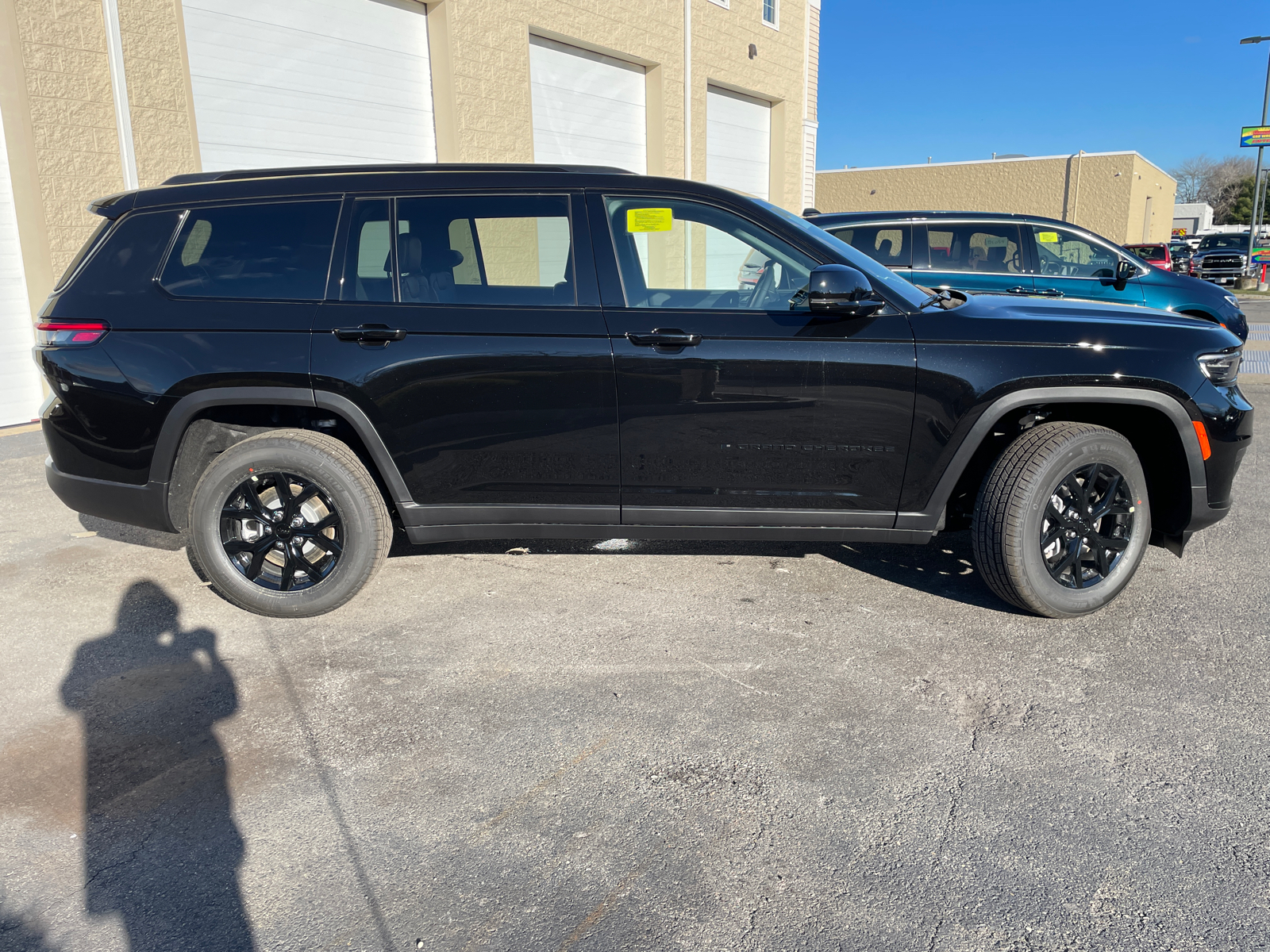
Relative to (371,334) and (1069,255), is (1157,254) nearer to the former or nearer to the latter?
(1069,255)

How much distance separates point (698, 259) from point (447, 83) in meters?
8.69

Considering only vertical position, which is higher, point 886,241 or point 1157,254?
point 1157,254

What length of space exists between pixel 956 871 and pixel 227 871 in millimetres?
1927

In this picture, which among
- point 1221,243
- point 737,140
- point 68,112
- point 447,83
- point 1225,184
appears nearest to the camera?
point 68,112

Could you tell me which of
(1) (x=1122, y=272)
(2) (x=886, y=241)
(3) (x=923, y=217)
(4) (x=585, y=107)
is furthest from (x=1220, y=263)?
(2) (x=886, y=241)

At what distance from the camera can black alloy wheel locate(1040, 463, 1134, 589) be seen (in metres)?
A: 3.77

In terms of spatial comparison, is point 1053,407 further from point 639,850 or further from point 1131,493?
point 639,850

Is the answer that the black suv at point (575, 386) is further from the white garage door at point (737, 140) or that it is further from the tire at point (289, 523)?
the white garage door at point (737, 140)

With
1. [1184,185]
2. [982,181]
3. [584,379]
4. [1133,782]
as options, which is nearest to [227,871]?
[584,379]

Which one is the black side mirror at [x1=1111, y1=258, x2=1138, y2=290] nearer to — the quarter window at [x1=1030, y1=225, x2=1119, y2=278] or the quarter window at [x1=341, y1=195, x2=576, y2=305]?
the quarter window at [x1=1030, y1=225, x2=1119, y2=278]

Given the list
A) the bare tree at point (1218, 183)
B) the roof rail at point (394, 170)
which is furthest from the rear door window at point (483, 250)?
the bare tree at point (1218, 183)

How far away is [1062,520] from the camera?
3.77 metres

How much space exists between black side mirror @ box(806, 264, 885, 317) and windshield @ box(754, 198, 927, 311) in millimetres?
173

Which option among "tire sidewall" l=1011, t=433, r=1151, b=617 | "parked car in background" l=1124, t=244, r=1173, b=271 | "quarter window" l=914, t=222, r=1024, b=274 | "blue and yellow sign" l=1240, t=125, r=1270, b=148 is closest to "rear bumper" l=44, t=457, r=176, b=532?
"tire sidewall" l=1011, t=433, r=1151, b=617
